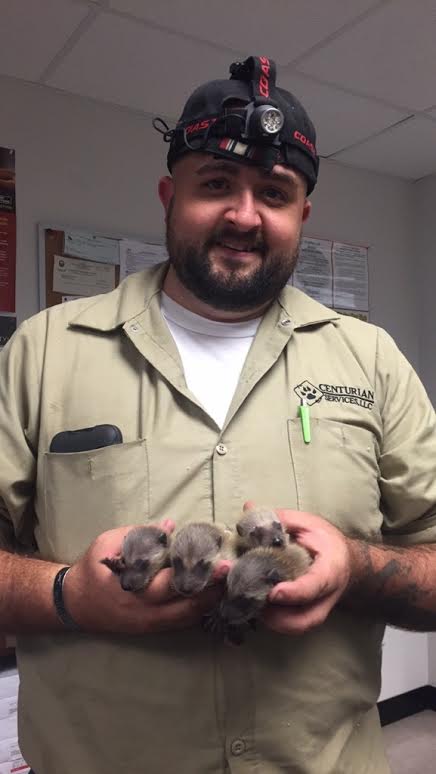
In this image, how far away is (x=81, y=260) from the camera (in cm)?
245

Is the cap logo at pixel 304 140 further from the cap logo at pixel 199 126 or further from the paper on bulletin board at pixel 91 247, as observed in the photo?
the paper on bulletin board at pixel 91 247

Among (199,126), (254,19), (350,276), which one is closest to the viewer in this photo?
(199,126)

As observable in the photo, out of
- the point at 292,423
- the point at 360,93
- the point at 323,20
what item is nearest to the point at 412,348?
the point at 360,93

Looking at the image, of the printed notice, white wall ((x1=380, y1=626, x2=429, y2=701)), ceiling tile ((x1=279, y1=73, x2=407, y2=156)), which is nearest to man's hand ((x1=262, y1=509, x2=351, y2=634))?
ceiling tile ((x1=279, y1=73, x2=407, y2=156))

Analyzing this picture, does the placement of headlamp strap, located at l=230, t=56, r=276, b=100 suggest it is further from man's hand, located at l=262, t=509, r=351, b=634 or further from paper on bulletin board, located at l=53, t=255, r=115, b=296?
paper on bulletin board, located at l=53, t=255, r=115, b=296

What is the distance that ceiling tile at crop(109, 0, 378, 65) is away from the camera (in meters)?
1.86

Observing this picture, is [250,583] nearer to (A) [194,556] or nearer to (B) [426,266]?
(A) [194,556]

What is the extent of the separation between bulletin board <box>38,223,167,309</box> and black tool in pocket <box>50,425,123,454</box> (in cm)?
138

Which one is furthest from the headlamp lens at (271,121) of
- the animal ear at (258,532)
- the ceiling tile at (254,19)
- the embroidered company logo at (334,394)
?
the ceiling tile at (254,19)

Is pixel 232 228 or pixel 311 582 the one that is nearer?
pixel 311 582

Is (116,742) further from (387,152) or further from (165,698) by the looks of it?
(387,152)

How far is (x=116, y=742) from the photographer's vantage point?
3.34ft

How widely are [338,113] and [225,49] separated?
68cm

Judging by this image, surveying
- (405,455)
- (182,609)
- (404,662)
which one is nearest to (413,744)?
(404,662)
